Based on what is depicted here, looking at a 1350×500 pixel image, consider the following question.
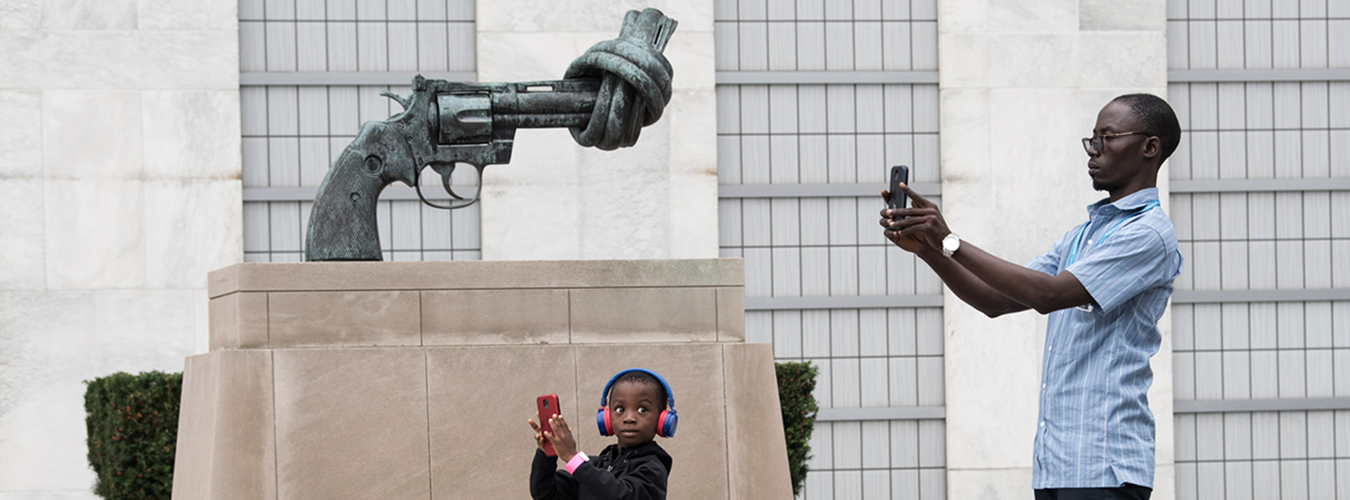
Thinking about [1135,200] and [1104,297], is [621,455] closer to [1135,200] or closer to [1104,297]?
[1104,297]

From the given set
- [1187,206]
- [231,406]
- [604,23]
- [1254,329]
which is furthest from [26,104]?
[1254,329]

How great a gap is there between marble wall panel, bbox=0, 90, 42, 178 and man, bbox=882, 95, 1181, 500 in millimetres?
9131

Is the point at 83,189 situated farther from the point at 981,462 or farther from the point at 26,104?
the point at 981,462

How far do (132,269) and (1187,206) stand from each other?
9322 millimetres

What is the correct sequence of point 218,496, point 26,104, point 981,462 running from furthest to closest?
point 981,462, point 26,104, point 218,496

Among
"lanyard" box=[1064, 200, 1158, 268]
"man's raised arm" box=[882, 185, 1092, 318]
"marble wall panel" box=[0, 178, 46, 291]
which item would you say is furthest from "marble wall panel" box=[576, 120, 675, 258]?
"man's raised arm" box=[882, 185, 1092, 318]

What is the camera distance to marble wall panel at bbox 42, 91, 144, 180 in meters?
10.6

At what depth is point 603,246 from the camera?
36.2 feet

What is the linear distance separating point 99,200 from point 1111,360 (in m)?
9.32

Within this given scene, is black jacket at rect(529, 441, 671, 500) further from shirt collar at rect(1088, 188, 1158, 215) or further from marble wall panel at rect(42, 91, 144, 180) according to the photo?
marble wall panel at rect(42, 91, 144, 180)

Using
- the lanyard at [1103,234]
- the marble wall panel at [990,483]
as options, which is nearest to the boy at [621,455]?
the lanyard at [1103,234]

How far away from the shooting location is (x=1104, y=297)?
11.5ft

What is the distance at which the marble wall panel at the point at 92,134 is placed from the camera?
1062cm

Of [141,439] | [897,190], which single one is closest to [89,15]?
[141,439]
